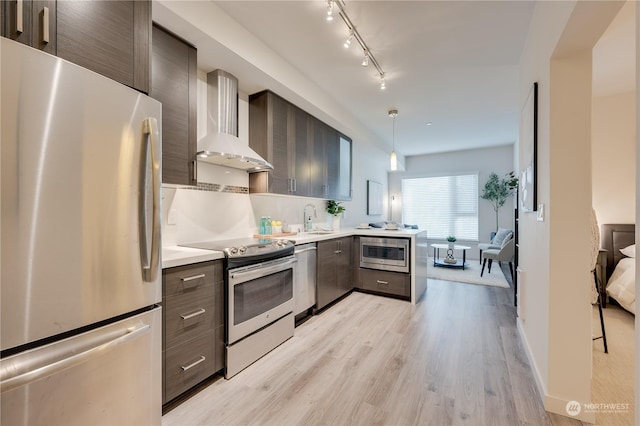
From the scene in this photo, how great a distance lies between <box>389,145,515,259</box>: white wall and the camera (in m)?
6.36

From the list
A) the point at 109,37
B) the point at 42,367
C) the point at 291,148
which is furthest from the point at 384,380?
the point at 109,37

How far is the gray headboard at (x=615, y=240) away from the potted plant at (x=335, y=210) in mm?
3590

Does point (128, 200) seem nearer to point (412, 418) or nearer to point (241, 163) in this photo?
point (241, 163)

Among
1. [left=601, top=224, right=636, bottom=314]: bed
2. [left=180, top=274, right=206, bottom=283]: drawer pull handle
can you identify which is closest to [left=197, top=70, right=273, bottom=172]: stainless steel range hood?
[left=180, top=274, right=206, bottom=283]: drawer pull handle

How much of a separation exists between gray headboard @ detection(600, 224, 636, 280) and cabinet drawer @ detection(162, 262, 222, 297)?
4.82 meters

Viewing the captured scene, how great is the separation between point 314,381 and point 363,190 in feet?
14.9

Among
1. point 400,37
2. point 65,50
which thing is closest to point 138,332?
point 65,50

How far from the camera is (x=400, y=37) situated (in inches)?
92.7

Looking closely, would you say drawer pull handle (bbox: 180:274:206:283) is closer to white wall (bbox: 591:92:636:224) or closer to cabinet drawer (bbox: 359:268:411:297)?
cabinet drawer (bbox: 359:268:411:297)

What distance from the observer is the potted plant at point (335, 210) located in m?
4.41

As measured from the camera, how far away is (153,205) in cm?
130

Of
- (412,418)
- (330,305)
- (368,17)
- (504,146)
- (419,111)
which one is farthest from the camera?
(504,146)

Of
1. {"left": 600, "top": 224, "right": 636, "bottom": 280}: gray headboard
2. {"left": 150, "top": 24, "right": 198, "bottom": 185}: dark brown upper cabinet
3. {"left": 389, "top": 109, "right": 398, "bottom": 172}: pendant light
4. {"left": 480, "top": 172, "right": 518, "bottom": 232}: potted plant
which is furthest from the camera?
{"left": 480, "top": 172, "right": 518, "bottom": 232}: potted plant

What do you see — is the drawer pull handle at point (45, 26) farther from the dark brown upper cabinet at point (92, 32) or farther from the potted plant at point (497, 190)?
the potted plant at point (497, 190)
